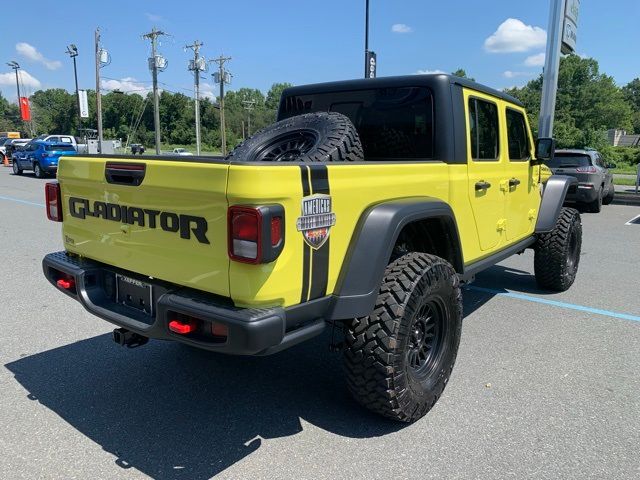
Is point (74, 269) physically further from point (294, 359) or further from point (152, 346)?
point (294, 359)

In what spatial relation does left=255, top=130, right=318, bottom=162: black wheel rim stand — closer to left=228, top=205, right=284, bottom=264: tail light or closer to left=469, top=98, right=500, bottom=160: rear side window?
left=228, top=205, right=284, bottom=264: tail light

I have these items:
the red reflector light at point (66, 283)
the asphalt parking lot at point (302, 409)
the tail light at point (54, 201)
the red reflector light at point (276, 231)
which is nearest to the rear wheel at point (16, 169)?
the asphalt parking lot at point (302, 409)

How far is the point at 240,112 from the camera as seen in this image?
107312mm

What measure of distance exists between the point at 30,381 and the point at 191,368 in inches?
Answer: 41.4

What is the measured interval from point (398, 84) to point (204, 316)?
2.34 meters

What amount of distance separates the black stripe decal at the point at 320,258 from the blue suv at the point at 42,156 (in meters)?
21.2

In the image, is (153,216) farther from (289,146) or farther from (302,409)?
(302,409)

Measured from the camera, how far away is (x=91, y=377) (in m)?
3.42

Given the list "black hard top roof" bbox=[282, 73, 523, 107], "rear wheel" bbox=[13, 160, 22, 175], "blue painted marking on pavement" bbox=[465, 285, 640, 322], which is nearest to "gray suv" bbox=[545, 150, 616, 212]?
"blue painted marking on pavement" bbox=[465, 285, 640, 322]

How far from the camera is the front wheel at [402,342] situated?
2588 millimetres

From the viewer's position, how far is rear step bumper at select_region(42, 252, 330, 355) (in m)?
2.08

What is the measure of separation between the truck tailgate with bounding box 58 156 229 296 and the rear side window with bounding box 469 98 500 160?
2187 mm

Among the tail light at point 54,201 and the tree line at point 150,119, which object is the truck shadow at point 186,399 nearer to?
the tail light at point 54,201

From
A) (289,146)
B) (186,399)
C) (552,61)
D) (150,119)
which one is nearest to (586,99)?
(552,61)
